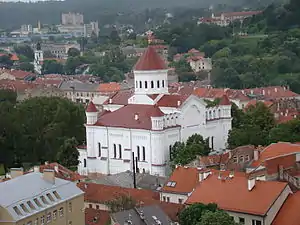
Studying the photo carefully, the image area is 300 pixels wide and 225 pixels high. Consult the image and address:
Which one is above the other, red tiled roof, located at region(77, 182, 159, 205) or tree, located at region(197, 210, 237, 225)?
tree, located at region(197, 210, 237, 225)

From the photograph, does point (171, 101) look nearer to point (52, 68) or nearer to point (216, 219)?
point (216, 219)

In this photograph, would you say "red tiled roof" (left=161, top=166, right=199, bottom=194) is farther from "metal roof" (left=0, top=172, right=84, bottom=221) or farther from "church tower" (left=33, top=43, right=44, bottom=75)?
"church tower" (left=33, top=43, right=44, bottom=75)

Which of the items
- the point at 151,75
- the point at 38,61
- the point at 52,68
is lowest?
the point at 52,68

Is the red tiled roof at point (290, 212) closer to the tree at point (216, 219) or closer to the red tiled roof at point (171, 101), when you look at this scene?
the tree at point (216, 219)

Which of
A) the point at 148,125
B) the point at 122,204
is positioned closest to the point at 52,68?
the point at 148,125

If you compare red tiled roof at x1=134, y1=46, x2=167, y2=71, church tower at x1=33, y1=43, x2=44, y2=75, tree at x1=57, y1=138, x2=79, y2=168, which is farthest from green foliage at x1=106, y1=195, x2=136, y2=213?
church tower at x1=33, y1=43, x2=44, y2=75

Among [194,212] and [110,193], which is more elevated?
[194,212]

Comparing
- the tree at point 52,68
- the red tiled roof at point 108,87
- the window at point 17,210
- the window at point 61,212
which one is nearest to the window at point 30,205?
the window at point 17,210
